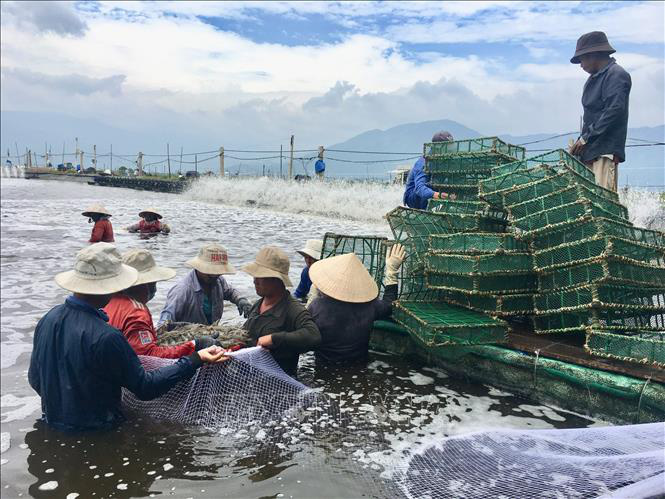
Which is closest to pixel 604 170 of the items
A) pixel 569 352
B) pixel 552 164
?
pixel 552 164

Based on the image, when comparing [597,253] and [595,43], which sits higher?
[595,43]

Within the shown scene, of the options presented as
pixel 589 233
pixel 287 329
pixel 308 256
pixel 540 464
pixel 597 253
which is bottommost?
pixel 540 464

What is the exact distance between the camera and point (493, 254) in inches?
196

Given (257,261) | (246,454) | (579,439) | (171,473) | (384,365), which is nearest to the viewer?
(579,439)

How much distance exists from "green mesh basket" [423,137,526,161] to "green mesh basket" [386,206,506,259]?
108 centimetres

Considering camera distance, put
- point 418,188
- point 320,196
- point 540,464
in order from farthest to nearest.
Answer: point 320,196
point 418,188
point 540,464

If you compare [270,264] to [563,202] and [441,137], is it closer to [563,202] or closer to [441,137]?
[563,202]

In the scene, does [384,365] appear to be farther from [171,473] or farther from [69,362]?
[69,362]

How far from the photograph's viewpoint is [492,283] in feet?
16.9

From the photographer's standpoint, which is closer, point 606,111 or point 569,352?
point 569,352

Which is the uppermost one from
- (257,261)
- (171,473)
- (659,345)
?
(257,261)

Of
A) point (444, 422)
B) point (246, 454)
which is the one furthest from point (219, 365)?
point (444, 422)

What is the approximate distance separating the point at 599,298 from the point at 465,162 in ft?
8.70

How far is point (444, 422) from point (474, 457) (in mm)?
889
